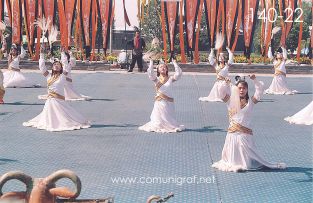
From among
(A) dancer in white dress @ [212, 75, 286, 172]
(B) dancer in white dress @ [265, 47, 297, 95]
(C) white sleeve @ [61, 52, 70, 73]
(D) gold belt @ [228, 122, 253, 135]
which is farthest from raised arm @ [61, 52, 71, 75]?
(B) dancer in white dress @ [265, 47, 297, 95]

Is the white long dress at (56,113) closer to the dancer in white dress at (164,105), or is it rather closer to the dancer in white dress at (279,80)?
the dancer in white dress at (164,105)

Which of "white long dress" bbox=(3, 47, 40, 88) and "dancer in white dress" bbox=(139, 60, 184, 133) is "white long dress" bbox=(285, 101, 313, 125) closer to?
"dancer in white dress" bbox=(139, 60, 184, 133)

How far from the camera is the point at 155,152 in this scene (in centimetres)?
936

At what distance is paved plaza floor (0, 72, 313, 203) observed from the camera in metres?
7.08

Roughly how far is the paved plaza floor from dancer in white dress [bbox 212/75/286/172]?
0.20 metres

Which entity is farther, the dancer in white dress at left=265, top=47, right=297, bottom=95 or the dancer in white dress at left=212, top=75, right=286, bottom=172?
the dancer in white dress at left=265, top=47, right=297, bottom=95

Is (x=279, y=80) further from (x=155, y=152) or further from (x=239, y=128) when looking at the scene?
(x=239, y=128)

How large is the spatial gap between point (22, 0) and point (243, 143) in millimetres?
23192

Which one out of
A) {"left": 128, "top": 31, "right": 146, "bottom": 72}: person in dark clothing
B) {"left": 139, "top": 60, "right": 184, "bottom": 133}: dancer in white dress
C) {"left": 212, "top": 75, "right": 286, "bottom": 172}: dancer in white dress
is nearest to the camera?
{"left": 212, "top": 75, "right": 286, "bottom": 172}: dancer in white dress

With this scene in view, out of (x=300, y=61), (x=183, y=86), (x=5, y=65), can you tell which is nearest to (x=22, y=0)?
(x=5, y=65)

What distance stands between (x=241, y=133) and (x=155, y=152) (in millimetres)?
1934

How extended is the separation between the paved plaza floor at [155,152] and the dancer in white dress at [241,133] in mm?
203

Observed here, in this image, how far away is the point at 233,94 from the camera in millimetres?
8039

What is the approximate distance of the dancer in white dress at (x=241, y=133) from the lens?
805 cm
